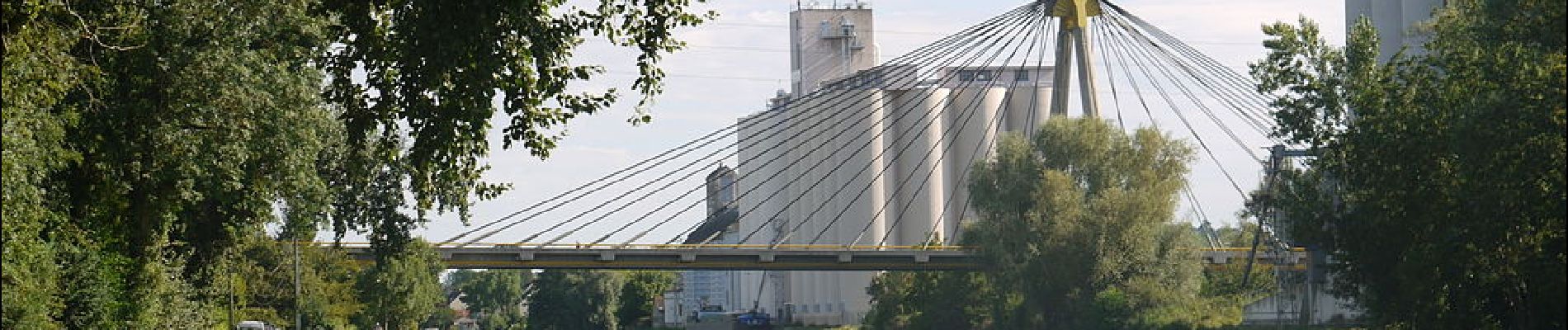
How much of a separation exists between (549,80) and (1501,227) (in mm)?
17468

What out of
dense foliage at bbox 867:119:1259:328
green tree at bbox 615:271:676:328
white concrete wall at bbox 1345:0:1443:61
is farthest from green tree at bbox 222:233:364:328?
green tree at bbox 615:271:676:328

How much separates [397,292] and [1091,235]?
21.2 meters

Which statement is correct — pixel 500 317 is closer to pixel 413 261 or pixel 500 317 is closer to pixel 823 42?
pixel 823 42

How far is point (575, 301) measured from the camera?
519 feet

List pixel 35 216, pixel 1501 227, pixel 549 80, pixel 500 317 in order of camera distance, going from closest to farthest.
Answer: pixel 549 80
pixel 35 216
pixel 1501 227
pixel 500 317

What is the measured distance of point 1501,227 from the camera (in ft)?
112

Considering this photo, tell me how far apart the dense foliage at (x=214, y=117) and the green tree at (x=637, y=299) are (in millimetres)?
111078

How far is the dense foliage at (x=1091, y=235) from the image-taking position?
68.9 metres

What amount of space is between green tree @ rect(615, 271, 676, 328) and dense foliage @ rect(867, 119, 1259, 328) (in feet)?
279

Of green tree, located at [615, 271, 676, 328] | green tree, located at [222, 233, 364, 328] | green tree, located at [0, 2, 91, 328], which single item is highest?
green tree, located at [0, 2, 91, 328]

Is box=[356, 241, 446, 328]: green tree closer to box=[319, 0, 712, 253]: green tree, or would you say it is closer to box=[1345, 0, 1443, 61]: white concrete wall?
box=[1345, 0, 1443, 61]: white concrete wall

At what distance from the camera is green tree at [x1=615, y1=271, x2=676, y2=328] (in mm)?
159812

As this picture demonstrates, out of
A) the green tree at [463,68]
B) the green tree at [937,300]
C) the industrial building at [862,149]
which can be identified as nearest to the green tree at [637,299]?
the industrial building at [862,149]

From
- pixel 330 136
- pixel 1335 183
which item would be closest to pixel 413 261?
pixel 330 136
